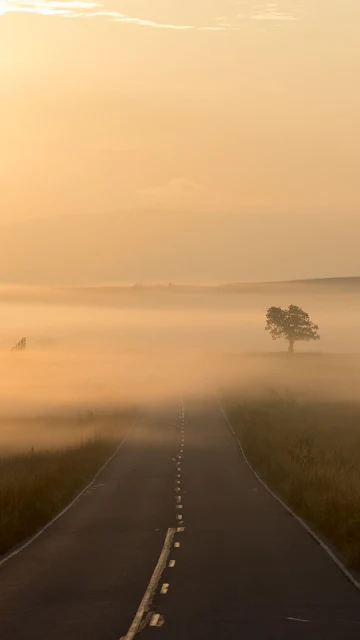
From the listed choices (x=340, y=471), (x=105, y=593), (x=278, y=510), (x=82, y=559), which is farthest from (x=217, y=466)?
(x=105, y=593)

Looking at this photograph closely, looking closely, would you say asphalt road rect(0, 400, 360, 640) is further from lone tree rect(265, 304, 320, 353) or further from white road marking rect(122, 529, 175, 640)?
lone tree rect(265, 304, 320, 353)

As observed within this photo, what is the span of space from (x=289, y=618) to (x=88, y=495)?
24462 millimetres

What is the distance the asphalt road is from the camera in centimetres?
1848

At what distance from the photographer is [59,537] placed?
3073cm

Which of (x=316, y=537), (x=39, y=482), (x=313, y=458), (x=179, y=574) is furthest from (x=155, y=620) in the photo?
(x=313, y=458)

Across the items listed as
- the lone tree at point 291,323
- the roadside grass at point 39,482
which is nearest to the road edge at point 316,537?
the roadside grass at point 39,482

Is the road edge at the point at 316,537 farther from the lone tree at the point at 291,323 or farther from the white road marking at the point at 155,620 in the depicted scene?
the lone tree at the point at 291,323

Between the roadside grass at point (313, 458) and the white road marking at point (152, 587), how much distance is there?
4459 millimetres

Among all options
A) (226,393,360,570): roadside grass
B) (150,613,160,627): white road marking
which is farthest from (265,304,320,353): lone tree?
(150,613,160,627): white road marking

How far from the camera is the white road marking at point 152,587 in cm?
1806

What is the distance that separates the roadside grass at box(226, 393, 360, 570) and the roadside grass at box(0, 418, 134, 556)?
8.35m

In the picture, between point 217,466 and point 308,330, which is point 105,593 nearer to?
point 217,466

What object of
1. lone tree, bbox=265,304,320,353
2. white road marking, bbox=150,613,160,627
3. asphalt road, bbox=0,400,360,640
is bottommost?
white road marking, bbox=150,613,160,627

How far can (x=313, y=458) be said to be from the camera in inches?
1955
